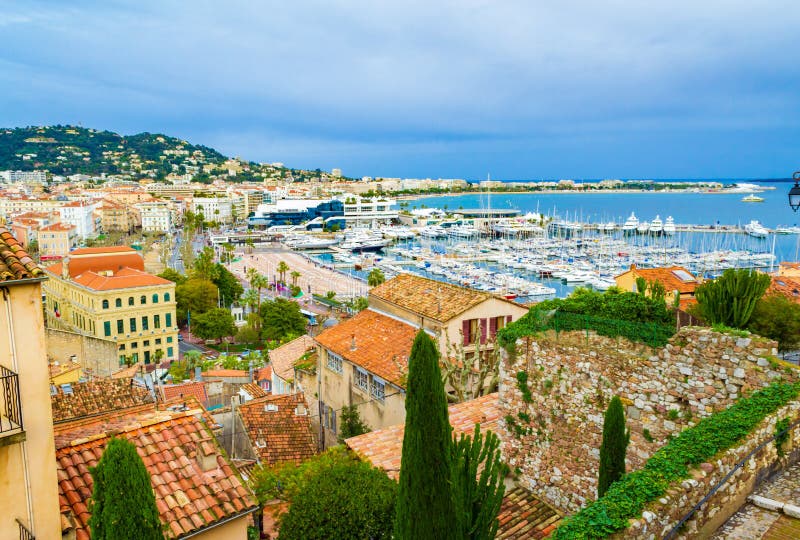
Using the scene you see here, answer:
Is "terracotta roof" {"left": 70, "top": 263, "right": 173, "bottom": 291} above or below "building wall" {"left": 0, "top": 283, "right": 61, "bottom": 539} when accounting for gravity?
below

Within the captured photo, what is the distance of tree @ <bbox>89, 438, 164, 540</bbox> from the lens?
5059 mm

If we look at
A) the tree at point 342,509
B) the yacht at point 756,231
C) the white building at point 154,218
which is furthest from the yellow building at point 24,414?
the white building at point 154,218

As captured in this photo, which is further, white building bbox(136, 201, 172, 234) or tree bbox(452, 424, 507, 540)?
white building bbox(136, 201, 172, 234)

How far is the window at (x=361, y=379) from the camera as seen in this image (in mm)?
16872

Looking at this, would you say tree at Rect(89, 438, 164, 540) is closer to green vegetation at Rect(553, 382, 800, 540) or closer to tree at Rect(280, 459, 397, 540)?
tree at Rect(280, 459, 397, 540)

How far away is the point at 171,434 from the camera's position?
24.9 feet

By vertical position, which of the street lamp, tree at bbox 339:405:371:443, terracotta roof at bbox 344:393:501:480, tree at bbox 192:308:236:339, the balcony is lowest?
tree at bbox 192:308:236:339

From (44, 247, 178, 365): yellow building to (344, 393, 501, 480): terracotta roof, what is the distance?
1452 inches

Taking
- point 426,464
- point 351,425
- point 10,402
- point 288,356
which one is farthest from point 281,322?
point 426,464

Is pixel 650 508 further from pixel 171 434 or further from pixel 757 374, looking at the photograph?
pixel 171 434

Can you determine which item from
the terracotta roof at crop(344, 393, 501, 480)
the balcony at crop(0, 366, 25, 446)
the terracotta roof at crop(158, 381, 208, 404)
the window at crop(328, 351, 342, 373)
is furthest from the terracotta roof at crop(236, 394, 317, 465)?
the balcony at crop(0, 366, 25, 446)

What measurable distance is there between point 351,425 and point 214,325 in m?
33.5

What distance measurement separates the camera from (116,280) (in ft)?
151

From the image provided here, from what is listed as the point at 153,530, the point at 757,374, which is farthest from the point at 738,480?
the point at 153,530
